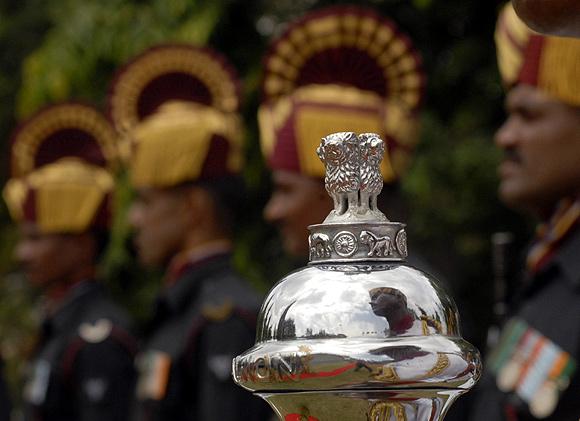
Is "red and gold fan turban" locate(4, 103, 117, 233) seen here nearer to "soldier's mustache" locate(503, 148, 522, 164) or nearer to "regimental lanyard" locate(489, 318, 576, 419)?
"soldier's mustache" locate(503, 148, 522, 164)

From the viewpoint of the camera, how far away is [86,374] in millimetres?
6238

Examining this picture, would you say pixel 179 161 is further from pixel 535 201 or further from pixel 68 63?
pixel 68 63

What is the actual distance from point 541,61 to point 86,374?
3.03 metres

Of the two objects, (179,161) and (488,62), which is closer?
(179,161)

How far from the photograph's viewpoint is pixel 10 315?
1039 centimetres

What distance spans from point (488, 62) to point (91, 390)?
2588mm

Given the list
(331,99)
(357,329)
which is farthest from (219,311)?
(357,329)

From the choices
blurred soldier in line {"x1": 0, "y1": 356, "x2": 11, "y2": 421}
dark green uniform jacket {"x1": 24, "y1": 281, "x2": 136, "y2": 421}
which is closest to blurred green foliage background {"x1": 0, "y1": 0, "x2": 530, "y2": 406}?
blurred soldier in line {"x1": 0, "y1": 356, "x2": 11, "y2": 421}

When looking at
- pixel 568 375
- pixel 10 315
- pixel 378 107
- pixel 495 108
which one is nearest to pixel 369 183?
pixel 568 375

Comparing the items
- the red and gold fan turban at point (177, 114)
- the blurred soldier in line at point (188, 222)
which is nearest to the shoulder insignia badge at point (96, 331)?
the blurred soldier in line at point (188, 222)

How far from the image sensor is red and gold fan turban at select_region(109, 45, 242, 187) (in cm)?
567

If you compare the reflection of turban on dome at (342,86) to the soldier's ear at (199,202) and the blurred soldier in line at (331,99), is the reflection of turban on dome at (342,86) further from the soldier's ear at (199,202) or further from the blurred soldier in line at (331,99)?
the soldier's ear at (199,202)

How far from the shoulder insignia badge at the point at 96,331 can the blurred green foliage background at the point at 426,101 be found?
3.76ft

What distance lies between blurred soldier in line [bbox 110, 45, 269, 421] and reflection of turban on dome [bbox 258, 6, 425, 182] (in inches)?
25.1
